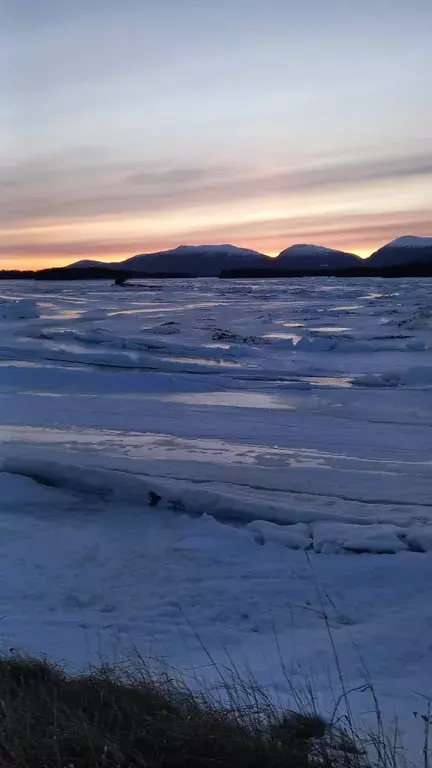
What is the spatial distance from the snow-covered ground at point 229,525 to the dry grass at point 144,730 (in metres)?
0.62

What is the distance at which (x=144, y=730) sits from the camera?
3000mm

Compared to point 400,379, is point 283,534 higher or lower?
lower

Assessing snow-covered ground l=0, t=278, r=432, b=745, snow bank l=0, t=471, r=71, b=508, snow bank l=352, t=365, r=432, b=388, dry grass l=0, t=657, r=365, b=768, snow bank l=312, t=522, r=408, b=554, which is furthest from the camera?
snow bank l=352, t=365, r=432, b=388

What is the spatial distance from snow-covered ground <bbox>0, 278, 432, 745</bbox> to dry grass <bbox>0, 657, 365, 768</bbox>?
0.62 meters

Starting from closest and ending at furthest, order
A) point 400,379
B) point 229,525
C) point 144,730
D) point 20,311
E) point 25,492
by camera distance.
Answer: point 144,730 < point 229,525 < point 25,492 < point 400,379 < point 20,311

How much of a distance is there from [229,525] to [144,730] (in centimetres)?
364

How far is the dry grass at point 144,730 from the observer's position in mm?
2785

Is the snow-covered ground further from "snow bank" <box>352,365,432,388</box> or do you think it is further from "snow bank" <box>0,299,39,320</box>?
"snow bank" <box>0,299,39,320</box>

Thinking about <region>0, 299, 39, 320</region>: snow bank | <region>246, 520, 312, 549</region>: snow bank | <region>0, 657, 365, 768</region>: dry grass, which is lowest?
<region>246, 520, 312, 549</region>: snow bank

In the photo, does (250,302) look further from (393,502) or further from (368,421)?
(393,502)

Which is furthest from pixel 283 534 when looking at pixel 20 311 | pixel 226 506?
pixel 20 311

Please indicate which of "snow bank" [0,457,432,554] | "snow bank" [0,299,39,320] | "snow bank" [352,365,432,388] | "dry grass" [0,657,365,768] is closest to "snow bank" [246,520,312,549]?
"snow bank" [0,457,432,554]

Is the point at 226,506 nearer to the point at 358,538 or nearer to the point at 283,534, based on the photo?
the point at 283,534

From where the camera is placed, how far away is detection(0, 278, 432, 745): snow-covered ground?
14.9ft
